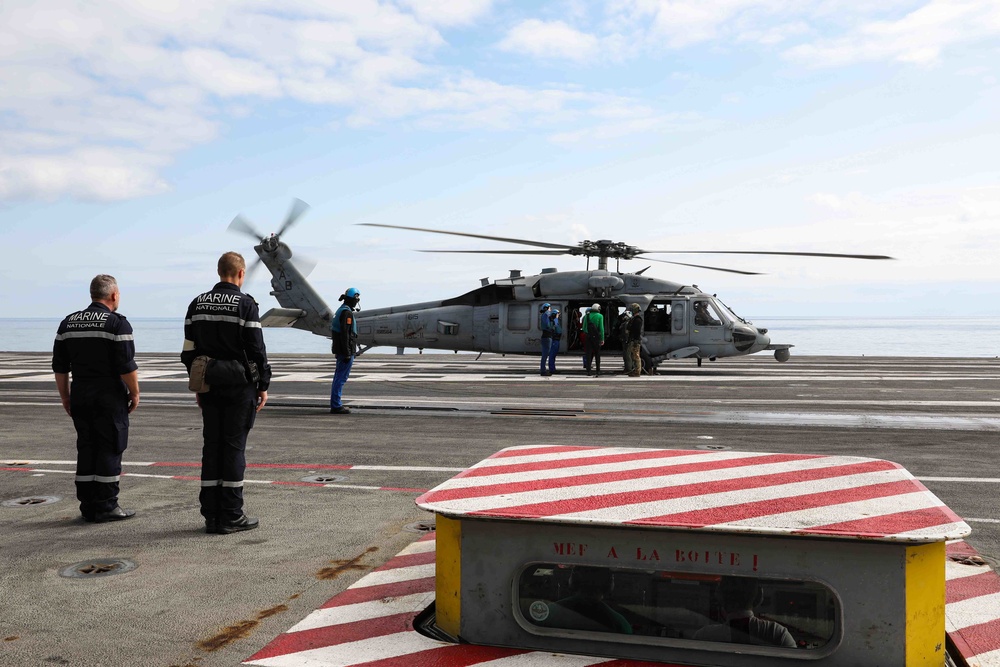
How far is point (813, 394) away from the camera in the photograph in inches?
663

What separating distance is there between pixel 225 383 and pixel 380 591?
2.17m

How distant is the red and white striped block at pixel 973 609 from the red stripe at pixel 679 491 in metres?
0.79

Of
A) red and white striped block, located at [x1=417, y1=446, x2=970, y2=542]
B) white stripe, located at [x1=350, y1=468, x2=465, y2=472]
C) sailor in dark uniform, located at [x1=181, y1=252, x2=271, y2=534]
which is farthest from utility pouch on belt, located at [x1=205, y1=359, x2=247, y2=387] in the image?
white stripe, located at [x1=350, y1=468, x2=465, y2=472]

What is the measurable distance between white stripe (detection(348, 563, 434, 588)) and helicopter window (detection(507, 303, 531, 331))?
59.8 ft

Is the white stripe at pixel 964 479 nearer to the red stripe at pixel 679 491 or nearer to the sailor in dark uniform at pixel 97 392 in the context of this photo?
the red stripe at pixel 679 491

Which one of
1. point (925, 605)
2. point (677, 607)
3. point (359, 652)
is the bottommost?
point (359, 652)

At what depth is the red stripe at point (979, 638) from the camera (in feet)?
12.1

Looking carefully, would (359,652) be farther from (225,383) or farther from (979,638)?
(979,638)

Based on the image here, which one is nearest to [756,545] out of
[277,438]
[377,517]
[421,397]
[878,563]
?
[878,563]

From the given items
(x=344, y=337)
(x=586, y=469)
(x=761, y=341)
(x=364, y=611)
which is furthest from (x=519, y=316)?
(x=364, y=611)

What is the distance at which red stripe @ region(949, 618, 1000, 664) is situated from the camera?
3684mm

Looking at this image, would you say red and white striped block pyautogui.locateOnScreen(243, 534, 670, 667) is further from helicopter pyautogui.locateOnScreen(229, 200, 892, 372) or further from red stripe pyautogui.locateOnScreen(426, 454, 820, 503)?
helicopter pyautogui.locateOnScreen(229, 200, 892, 372)

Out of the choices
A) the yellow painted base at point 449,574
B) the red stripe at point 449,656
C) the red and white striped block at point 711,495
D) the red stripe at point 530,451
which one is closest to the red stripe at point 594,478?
the red and white striped block at point 711,495

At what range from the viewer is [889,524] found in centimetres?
340
